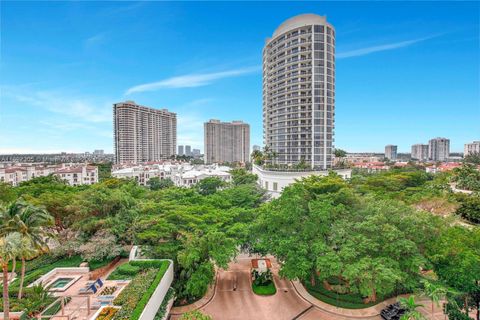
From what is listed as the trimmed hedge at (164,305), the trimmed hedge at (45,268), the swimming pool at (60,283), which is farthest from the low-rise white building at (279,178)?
the swimming pool at (60,283)

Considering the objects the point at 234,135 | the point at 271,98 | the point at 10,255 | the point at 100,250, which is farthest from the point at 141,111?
the point at 10,255

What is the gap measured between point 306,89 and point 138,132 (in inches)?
3739

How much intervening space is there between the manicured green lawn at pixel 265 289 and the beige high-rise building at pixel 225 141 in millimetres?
116720

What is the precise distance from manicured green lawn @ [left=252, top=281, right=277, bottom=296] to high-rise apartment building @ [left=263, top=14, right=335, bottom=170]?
1219 inches

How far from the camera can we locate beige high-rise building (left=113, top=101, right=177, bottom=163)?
117750 mm

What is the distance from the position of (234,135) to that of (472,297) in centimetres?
13017

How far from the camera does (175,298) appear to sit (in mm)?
18500

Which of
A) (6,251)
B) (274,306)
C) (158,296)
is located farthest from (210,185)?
(6,251)

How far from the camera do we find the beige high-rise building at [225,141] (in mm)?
135000

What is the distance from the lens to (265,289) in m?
19.7

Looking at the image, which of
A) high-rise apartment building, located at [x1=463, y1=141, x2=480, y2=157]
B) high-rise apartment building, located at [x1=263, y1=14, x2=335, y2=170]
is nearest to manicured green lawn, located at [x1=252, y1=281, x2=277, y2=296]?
high-rise apartment building, located at [x1=263, y1=14, x2=335, y2=170]

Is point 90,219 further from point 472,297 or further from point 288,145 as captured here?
point 288,145

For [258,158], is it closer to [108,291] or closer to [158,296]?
[158,296]

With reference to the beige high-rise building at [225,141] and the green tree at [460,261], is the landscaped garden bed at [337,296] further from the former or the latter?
the beige high-rise building at [225,141]
